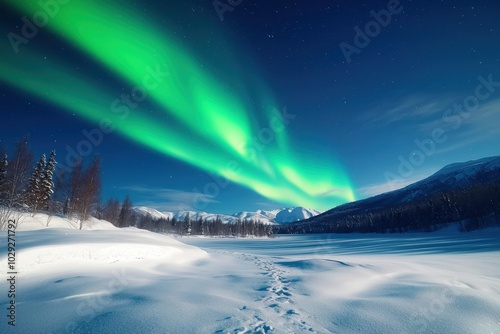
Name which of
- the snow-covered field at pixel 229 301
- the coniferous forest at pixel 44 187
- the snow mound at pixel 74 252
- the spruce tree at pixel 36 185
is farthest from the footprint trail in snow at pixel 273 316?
the spruce tree at pixel 36 185

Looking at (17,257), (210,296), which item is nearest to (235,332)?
(210,296)

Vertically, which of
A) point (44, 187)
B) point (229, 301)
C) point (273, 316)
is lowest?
point (273, 316)

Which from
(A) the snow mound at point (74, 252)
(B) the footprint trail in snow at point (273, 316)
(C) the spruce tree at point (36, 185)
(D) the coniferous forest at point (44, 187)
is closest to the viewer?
(B) the footprint trail in snow at point (273, 316)

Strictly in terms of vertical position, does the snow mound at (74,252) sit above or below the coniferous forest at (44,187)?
below

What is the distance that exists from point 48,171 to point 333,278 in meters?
47.2

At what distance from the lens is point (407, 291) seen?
644cm

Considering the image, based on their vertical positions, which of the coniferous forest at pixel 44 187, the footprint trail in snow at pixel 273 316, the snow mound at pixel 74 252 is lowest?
the footprint trail in snow at pixel 273 316

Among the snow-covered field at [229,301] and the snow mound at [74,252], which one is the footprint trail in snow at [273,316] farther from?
the snow mound at [74,252]

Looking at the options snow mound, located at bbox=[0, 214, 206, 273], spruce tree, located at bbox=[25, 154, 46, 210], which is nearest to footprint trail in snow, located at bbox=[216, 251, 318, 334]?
snow mound, located at bbox=[0, 214, 206, 273]

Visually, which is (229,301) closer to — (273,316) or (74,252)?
(273,316)

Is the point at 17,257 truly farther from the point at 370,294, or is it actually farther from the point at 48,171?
the point at 48,171

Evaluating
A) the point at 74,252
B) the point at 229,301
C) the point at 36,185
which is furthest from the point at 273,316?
the point at 36,185

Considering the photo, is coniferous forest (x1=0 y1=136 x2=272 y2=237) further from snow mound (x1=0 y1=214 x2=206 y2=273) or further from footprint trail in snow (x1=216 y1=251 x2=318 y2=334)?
footprint trail in snow (x1=216 y1=251 x2=318 y2=334)

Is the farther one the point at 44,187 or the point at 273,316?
the point at 44,187
